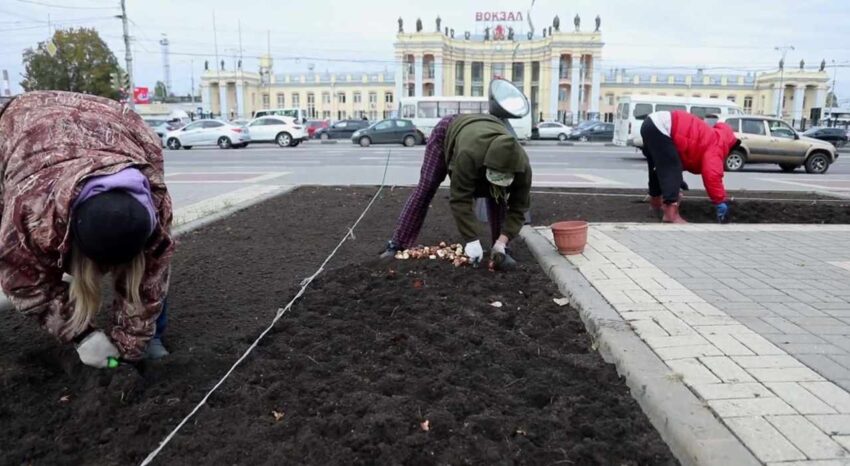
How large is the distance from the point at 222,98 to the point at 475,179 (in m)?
89.0

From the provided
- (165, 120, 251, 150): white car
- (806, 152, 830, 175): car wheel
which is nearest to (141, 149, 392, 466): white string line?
(806, 152, 830, 175): car wheel

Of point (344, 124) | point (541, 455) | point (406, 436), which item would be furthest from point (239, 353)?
point (344, 124)

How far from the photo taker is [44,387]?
8.75 feet

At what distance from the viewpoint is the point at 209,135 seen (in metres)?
26.3

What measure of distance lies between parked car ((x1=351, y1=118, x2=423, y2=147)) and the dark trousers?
2302 cm

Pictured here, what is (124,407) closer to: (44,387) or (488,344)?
(44,387)

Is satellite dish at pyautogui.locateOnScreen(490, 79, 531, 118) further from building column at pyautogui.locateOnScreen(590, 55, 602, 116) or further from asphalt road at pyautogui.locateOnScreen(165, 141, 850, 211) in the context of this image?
building column at pyautogui.locateOnScreen(590, 55, 602, 116)

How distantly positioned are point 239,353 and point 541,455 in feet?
5.25

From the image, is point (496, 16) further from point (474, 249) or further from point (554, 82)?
point (474, 249)

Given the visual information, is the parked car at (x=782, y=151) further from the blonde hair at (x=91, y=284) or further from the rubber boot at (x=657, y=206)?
the blonde hair at (x=91, y=284)

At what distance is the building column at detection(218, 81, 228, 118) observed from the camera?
84.9 metres

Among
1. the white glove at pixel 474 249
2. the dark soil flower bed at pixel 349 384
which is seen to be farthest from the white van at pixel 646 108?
the dark soil flower bed at pixel 349 384

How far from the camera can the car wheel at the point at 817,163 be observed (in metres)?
16.7

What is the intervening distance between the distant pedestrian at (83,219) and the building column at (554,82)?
263 ft
